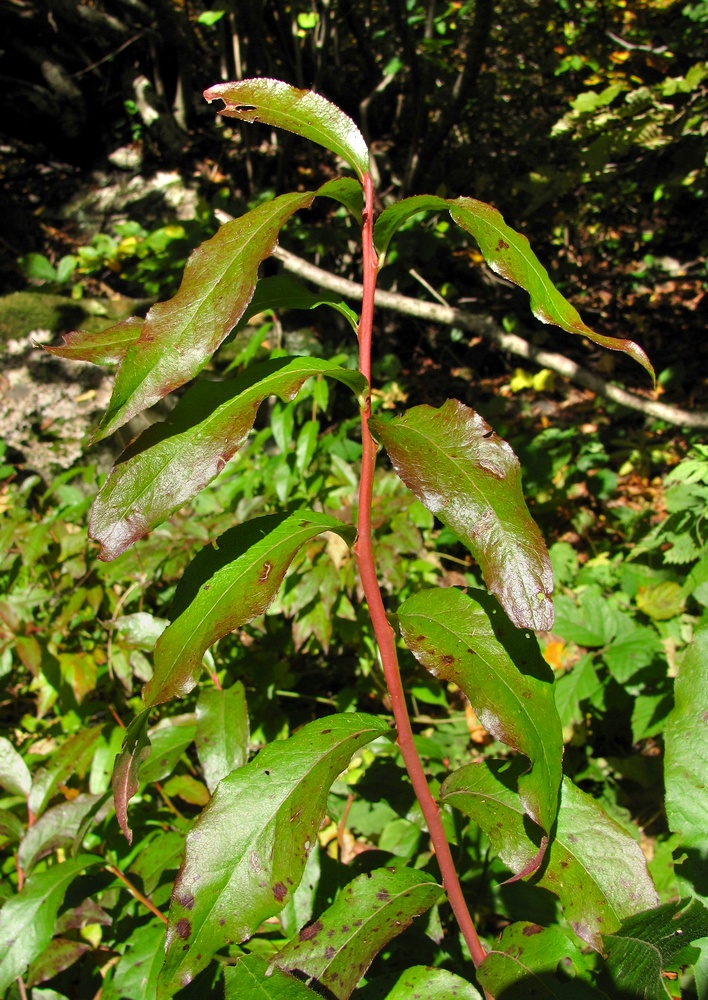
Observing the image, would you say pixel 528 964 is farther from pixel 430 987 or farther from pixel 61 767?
pixel 61 767

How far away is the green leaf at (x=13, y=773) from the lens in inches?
59.6

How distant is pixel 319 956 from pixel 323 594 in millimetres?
970

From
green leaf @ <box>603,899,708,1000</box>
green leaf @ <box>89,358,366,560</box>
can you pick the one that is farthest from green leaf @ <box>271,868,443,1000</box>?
green leaf @ <box>89,358,366,560</box>

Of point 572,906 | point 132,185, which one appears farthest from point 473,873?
point 132,185

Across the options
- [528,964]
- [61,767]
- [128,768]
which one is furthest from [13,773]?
[528,964]

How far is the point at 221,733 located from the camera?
1372 millimetres

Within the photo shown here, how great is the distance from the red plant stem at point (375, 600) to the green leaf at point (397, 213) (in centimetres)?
3

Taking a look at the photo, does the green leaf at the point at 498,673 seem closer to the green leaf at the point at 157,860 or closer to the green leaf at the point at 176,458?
the green leaf at the point at 176,458

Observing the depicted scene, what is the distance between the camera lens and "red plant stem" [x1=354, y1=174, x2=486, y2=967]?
0.89 metres

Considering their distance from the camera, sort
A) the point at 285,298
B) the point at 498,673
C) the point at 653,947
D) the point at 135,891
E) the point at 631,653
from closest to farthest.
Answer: the point at 653,947, the point at 498,673, the point at 285,298, the point at 135,891, the point at 631,653

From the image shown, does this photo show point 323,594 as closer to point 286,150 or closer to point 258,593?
point 258,593

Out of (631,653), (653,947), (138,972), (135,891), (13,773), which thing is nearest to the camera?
(653,947)

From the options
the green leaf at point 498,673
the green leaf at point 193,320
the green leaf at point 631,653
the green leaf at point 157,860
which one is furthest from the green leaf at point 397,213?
the green leaf at point 631,653

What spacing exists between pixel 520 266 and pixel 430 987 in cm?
95
